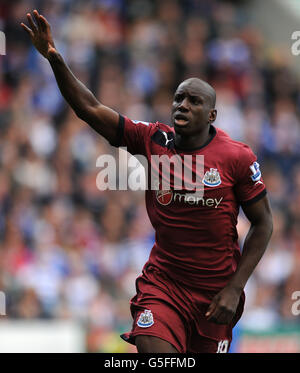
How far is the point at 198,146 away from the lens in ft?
20.2

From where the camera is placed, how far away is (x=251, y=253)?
604cm

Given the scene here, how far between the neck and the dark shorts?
38.0 inches

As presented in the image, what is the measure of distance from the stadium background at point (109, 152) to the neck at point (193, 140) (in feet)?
16.5

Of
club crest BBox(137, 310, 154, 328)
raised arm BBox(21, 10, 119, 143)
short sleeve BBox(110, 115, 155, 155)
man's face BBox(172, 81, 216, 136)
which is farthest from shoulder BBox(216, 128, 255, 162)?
club crest BBox(137, 310, 154, 328)

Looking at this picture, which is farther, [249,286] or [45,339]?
[249,286]

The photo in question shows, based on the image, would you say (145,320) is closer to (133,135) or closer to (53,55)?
(133,135)

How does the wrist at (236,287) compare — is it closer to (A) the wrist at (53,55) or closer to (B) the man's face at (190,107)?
(B) the man's face at (190,107)

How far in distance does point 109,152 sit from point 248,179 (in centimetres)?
796

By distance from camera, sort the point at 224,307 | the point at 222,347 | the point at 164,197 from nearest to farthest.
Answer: the point at 224,307 < the point at 164,197 < the point at 222,347

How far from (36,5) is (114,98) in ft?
8.41

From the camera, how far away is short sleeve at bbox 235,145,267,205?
6012mm

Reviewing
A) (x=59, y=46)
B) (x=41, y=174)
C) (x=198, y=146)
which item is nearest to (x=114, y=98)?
(x=59, y=46)

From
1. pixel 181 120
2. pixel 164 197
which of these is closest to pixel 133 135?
pixel 181 120

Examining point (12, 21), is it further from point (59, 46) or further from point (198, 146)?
point (198, 146)
